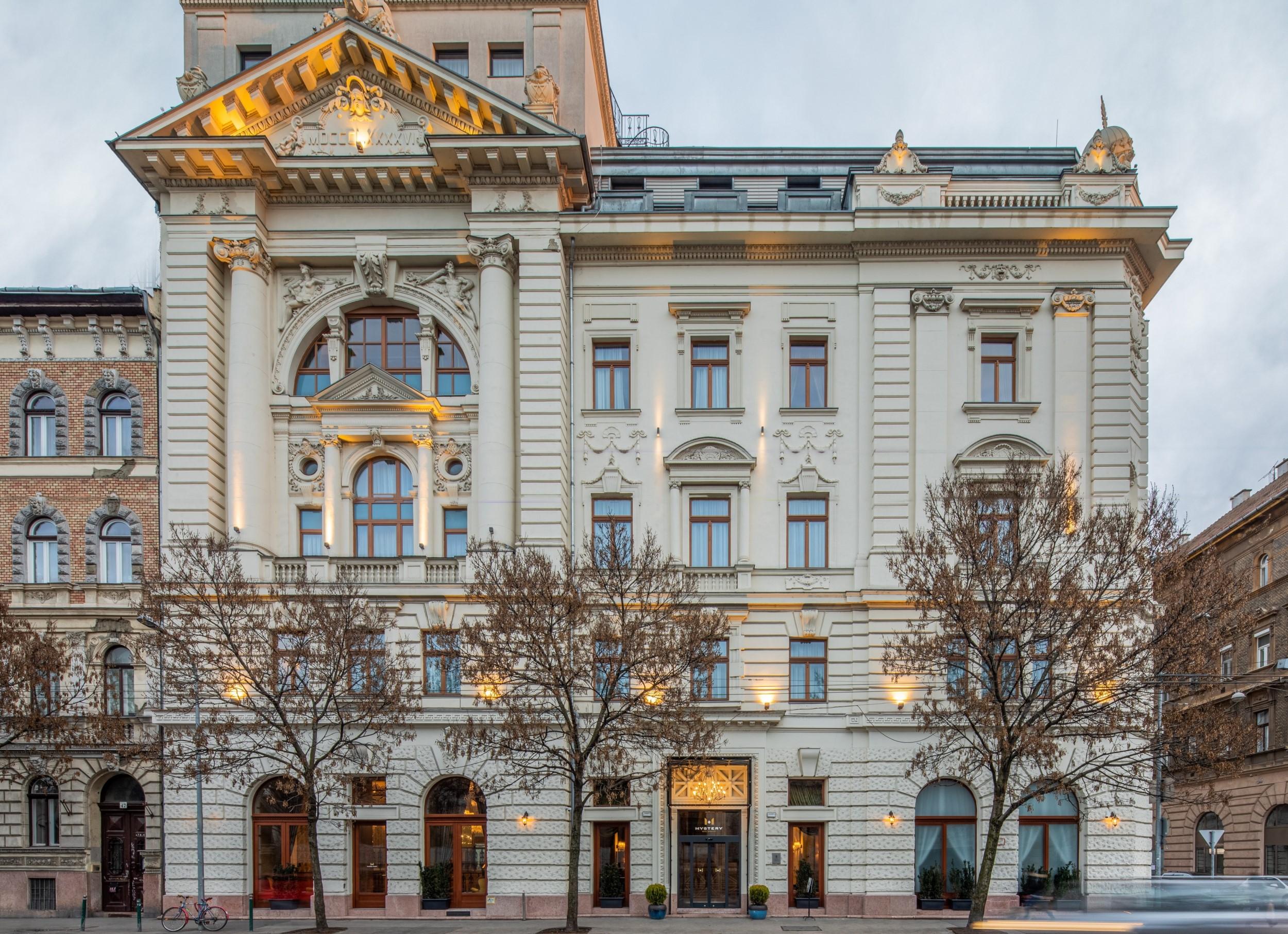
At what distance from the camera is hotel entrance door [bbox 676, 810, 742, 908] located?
32.3m

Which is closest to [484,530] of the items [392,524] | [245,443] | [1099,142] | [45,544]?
[392,524]

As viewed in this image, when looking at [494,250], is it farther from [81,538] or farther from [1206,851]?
[1206,851]

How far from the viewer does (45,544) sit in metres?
35.5

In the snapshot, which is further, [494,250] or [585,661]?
[494,250]

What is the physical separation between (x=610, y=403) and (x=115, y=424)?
15821 millimetres

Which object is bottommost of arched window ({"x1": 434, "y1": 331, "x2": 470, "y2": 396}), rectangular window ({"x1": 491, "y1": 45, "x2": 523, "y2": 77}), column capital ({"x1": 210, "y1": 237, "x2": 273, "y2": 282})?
arched window ({"x1": 434, "y1": 331, "x2": 470, "y2": 396})

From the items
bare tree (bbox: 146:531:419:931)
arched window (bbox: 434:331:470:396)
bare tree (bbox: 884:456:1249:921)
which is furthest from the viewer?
arched window (bbox: 434:331:470:396)

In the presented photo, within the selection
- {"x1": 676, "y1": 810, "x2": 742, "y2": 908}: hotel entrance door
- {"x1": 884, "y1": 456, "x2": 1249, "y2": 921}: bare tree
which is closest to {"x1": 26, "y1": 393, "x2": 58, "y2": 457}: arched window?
{"x1": 676, "y1": 810, "x2": 742, "y2": 908}: hotel entrance door

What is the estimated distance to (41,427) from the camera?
118 feet

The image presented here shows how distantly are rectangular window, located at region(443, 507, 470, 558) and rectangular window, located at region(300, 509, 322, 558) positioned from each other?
380 cm

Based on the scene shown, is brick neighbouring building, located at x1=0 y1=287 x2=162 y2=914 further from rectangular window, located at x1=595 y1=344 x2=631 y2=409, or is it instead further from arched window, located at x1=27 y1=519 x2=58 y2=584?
rectangular window, located at x1=595 y1=344 x2=631 y2=409

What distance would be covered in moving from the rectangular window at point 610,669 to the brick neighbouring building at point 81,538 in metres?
14.4

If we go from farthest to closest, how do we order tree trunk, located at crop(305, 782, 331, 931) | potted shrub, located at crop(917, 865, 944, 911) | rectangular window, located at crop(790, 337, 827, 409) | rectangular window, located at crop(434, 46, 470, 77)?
rectangular window, located at crop(434, 46, 470, 77)
rectangular window, located at crop(790, 337, 827, 409)
potted shrub, located at crop(917, 865, 944, 911)
tree trunk, located at crop(305, 782, 331, 931)

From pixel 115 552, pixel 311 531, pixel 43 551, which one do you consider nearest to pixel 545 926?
pixel 311 531
